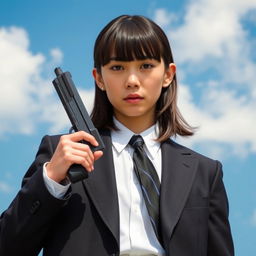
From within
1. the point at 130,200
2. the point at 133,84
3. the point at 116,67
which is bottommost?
the point at 130,200

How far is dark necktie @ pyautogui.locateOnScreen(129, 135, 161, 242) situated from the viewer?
458 cm

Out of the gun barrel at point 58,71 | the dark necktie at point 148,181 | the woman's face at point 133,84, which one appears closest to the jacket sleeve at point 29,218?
the dark necktie at point 148,181

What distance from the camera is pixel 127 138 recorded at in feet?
16.2

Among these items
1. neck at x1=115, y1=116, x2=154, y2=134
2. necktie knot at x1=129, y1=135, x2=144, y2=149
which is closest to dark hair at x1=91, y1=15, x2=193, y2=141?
neck at x1=115, y1=116, x2=154, y2=134

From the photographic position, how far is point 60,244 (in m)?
4.48

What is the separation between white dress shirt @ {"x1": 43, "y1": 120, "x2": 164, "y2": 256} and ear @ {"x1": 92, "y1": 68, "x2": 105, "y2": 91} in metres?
0.50

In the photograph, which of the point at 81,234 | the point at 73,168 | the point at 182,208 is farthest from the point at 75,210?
the point at 182,208

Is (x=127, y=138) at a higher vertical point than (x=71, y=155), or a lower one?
higher

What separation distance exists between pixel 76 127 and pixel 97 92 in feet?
2.82

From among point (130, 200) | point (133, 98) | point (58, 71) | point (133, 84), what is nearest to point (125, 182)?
point (130, 200)

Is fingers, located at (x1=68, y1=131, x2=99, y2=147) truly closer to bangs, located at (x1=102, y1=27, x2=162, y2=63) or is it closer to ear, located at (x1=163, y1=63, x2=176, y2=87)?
bangs, located at (x1=102, y1=27, x2=162, y2=63)

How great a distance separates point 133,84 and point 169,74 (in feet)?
2.32

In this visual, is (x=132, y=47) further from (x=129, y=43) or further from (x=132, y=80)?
(x=132, y=80)

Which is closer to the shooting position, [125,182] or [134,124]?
[125,182]
